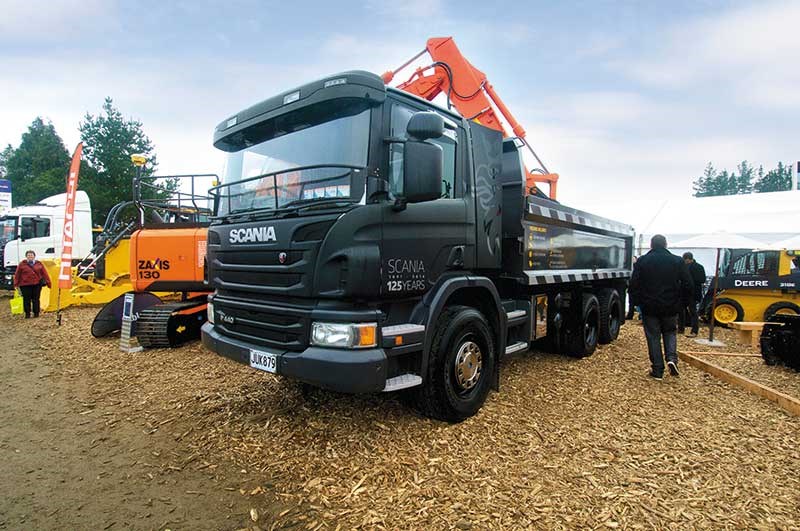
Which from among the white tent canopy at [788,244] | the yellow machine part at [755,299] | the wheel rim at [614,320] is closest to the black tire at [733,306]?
the yellow machine part at [755,299]

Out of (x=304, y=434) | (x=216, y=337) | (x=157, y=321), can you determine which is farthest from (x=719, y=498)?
(x=157, y=321)

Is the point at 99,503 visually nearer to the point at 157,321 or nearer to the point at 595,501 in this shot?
the point at 595,501

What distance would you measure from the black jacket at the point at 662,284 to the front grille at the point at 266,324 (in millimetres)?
4695

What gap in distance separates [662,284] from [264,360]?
5.01 metres

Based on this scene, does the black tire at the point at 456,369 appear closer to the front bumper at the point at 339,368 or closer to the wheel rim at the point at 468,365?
the wheel rim at the point at 468,365

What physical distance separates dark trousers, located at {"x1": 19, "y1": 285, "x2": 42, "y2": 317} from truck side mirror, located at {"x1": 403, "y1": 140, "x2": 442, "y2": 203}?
1124 centimetres

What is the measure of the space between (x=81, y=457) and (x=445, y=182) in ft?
12.1

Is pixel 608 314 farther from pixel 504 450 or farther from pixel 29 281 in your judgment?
pixel 29 281

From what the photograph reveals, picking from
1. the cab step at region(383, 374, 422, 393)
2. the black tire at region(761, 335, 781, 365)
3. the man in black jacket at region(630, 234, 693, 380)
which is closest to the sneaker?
the man in black jacket at region(630, 234, 693, 380)

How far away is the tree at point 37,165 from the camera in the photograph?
1682 inches

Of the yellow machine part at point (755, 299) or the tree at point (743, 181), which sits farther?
the tree at point (743, 181)

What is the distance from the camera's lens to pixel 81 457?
11.2 feet

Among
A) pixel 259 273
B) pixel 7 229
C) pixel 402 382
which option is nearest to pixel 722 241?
pixel 402 382

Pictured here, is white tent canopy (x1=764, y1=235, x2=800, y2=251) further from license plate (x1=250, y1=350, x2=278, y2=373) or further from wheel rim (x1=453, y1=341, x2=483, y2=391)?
license plate (x1=250, y1=350, x2=278, y2=373)
